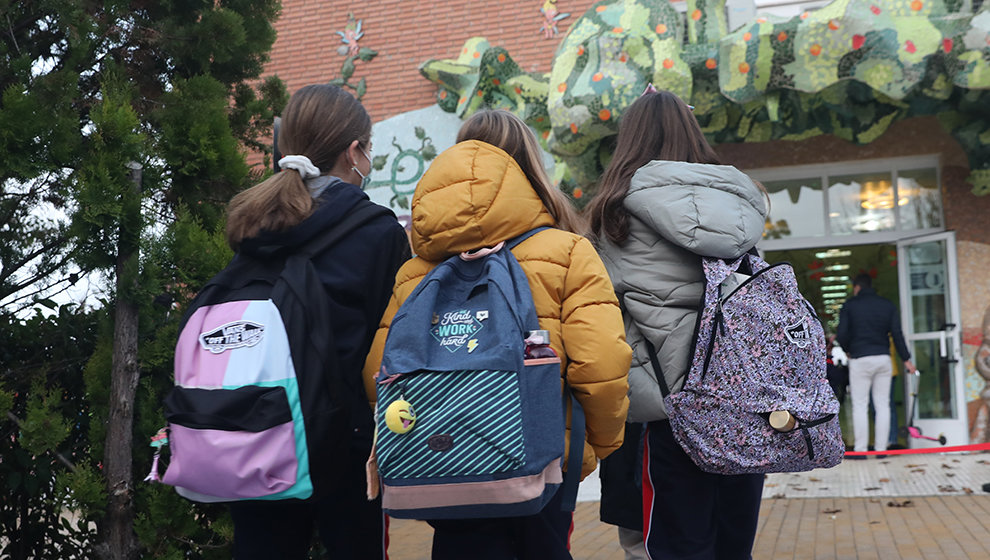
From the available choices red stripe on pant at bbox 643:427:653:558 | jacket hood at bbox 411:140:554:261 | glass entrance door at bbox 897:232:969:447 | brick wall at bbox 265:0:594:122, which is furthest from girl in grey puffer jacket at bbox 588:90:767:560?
glass entrance door at bbox 897:232:969:447

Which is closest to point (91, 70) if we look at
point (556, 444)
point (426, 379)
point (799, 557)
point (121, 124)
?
point (121, 124)

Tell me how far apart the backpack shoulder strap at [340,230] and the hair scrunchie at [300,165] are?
18cm

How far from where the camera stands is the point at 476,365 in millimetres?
1970

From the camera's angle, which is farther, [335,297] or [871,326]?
[871,326]

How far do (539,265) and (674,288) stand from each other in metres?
0.63

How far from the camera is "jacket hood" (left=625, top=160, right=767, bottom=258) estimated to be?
8.52ft

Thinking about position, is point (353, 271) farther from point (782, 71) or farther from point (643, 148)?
point (782, 71)

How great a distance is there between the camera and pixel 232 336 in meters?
2.17

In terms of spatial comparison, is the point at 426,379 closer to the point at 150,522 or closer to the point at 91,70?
the point at 150,522

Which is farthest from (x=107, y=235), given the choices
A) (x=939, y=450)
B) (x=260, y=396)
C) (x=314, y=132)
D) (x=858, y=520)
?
(x=939, y=450)

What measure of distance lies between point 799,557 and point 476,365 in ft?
11.7

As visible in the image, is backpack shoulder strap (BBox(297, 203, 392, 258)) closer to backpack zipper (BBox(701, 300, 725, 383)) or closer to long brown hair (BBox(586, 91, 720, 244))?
long brown hair (BBox(586, 91, 720, 244))

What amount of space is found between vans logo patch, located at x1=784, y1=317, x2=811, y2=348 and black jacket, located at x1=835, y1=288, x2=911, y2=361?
25.4ft

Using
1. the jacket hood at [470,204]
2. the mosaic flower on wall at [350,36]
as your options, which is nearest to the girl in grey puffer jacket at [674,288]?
the jacket hood at [470,204]
